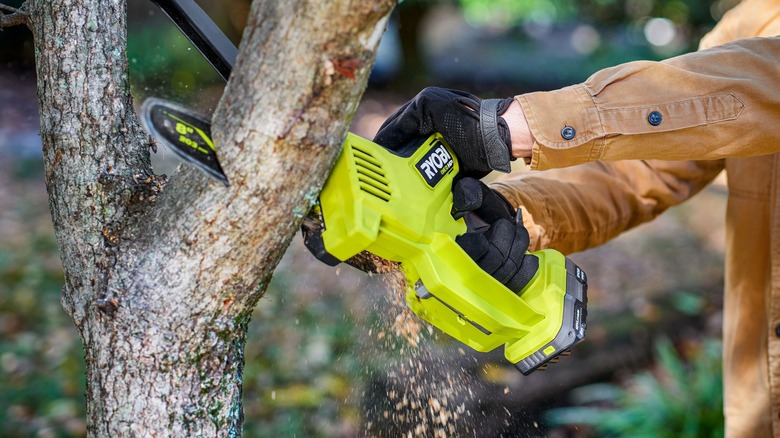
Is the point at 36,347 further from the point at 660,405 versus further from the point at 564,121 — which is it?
the point at 660,405

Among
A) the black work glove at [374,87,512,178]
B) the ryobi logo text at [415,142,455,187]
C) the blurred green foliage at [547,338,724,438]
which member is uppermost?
the black work glove at [374,87,512,178]

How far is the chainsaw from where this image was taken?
122 centimetres

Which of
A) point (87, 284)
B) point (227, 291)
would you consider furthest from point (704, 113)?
point (87, 284)

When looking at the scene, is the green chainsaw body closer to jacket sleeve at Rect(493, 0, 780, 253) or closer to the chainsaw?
the chainsaw

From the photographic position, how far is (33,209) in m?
4.50

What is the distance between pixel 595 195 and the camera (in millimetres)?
2049

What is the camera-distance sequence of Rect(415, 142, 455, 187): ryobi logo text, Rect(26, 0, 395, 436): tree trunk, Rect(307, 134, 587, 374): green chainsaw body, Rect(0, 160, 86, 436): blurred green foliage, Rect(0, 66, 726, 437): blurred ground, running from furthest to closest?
Rect(0, 66, 726, 437): blurred ground → Rect(0, 160, 86, 436): blurred green foliage → Rect(415, 142, 455, 187): ryobi logo text → Rect(307, 134, 587, 374): green chainsaw body → Rect(26, 0, 395, 436): tree trunk

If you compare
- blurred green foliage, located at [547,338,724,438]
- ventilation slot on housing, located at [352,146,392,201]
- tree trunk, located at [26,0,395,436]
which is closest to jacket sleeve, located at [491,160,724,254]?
ventilation slot on housing, located at [352,146,392,201]

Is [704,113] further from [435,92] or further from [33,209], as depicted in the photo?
[33,209]

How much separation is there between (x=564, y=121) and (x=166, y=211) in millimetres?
858

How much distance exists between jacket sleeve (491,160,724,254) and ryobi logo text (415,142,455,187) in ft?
1.36

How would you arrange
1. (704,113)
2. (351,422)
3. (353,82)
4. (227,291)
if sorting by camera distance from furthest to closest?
(351,422), (704,113), (227,291), (353,82)

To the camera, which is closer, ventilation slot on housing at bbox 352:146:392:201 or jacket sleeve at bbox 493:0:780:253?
ventilation slot on housing at bbox 352:146:392:201

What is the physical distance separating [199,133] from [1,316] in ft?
8.94
